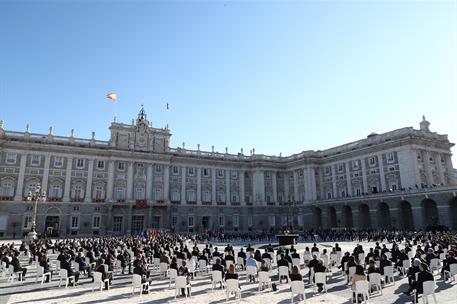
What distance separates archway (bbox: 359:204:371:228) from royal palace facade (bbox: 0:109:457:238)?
0.18 m

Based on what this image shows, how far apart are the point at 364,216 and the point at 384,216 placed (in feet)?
13.2

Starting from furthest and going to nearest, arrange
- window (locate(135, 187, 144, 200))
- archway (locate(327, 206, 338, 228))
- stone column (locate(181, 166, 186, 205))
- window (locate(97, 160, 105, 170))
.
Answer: stone column (locate(181, 166, 186, 205)) → archway (locate(327, 206, 338, 228)) → window (locate(135, 187, 144, 200)) → window (locate(97, 160, 105, 170))

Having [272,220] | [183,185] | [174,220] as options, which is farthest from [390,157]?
[174,220]

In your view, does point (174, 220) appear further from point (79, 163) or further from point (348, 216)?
point (348, 216)

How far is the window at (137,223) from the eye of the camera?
2239 inches

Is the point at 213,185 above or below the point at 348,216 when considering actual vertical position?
above

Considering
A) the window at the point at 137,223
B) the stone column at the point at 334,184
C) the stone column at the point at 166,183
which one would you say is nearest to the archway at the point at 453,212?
the stone column at the point at 334,184

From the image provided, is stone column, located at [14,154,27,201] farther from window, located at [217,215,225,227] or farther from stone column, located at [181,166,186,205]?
window, located at [217,215,225,227]

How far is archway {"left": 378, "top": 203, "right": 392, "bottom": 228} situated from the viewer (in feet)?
170

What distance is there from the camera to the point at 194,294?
13.8 meters

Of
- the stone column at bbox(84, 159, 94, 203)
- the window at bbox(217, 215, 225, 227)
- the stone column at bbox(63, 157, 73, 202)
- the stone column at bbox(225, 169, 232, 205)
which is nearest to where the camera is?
the stone column at bbox(63, 157, 73, 202)

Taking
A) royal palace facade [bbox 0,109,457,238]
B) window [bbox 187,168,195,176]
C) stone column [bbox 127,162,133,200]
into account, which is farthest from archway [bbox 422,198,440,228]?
stone column [bbox 127,162,133,200]

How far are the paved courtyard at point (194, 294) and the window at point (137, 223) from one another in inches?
1609

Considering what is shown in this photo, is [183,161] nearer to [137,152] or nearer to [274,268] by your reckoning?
[137,152]
